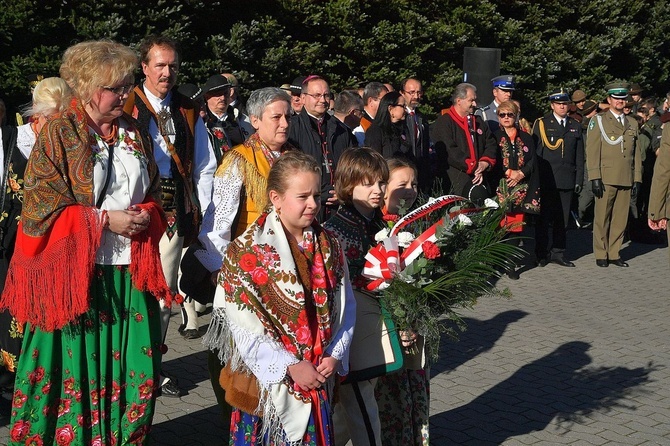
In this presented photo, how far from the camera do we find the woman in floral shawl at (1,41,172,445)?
419cm

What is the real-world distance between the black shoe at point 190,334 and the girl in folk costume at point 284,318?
360cm

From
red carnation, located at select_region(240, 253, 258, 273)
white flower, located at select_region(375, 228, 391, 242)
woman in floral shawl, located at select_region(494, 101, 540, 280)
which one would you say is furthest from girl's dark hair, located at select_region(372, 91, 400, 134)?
red carnation, located at select_region(240, 253, 258, 273)

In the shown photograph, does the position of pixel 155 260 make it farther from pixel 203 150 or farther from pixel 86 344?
pixel 203 150

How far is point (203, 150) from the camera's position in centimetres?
557

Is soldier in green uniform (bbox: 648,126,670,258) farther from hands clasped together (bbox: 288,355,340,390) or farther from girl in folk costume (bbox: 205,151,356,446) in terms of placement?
hands clasped together (bbox: 288,355,340,390)

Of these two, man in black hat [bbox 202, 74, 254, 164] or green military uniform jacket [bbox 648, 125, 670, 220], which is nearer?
man in black hat [bbox 202, 74, 254, 164]

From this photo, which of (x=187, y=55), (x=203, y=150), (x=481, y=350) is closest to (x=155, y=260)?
(x=203, y=150)

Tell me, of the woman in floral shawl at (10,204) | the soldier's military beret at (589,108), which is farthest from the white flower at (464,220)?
the soldier's military beret at (589,108)

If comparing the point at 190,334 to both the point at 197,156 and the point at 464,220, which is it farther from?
the point at 464,220

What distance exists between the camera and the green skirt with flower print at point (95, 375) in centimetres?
421

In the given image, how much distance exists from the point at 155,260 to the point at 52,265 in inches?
18.9

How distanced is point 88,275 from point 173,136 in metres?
1.49

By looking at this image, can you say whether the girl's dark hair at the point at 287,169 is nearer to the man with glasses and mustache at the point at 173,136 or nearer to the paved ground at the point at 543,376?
the man with glasses and mustache at the point at 173,136

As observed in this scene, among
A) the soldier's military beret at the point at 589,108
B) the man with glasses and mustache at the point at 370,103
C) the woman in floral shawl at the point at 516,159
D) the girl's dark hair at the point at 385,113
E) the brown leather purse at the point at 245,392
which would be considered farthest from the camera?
the soldier's military beret at the point at 589,108
